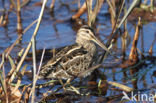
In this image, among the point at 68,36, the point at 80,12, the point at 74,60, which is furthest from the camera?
the point at 80,12

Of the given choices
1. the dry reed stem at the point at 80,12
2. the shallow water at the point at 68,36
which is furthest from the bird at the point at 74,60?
the dry reed stem at the point at 80,12

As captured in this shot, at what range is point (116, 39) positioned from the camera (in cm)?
680

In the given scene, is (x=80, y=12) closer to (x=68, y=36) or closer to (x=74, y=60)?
(x=68, y=36)

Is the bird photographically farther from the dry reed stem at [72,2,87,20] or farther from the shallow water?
the dry reed stem at [72,2,87,20]

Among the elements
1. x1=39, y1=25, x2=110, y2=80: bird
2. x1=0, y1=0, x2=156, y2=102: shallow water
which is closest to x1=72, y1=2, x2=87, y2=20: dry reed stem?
x1=0, y1=0, x2=156, y2=102: shallow water

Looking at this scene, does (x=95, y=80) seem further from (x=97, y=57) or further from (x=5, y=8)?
(x=5, y=8)

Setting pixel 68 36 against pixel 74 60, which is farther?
pixel 68 36

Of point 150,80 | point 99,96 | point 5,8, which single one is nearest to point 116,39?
point 150,80

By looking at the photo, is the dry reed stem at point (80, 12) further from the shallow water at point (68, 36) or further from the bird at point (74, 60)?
the bird at point (74, 60)

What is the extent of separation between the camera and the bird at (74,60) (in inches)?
208

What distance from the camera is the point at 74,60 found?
5.38 m

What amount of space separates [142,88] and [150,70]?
73cm

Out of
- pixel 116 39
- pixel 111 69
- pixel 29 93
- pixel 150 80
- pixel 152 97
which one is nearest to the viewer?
pixel 29 93

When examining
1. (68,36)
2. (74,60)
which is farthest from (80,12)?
(74,60)
